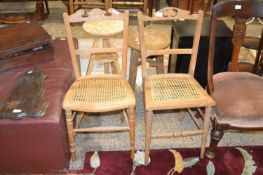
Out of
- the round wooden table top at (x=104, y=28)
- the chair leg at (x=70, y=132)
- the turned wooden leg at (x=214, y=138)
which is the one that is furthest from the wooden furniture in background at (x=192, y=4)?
the chair leg at (x=70, y=132)

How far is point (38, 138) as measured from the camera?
1613 mm

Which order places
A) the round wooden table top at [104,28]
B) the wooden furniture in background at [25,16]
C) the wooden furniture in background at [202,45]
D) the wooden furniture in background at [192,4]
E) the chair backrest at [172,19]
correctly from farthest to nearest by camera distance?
the wooden furniture in background at [192,4], the wooden furniture in background at [25,16], the wooden furniture in background at [202,45], the round wooden table top at [104,28], the chair backrest at [172,19]

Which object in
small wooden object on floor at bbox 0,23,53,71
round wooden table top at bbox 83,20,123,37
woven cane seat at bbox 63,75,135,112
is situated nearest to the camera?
woven cane seat at bbox 63,75,135,112

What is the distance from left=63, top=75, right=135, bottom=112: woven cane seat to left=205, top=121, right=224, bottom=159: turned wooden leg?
21.1 inches

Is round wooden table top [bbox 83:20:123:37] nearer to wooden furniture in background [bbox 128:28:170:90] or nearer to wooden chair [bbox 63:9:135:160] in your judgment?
wooden furniture in background [bbox 128:28:170:90]

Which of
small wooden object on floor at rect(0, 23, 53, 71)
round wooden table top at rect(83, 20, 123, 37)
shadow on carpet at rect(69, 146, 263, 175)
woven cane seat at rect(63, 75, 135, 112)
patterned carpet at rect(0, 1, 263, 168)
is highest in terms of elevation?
round wooden table top at rect(83, 20, 123, 37)

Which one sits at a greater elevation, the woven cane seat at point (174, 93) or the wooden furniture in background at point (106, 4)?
the wooden furniture in background at point (106, 4)

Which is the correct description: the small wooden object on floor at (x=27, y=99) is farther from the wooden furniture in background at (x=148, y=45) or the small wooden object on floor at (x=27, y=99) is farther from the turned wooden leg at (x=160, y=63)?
the turned wooden leg at (x=160, y=63)

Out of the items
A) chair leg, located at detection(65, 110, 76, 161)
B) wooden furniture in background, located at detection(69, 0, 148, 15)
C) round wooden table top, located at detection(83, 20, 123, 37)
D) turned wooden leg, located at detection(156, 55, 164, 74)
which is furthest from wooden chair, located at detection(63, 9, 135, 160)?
wooden furniture in background, located at detection(69, 0, 148, 15)

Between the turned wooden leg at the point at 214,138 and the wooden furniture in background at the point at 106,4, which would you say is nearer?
the turned wooden leg at the point at 214,138

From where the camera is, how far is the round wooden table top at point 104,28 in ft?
6.93

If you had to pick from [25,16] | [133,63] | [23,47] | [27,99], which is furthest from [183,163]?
[25,16]

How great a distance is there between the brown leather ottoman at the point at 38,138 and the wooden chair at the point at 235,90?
933 mm

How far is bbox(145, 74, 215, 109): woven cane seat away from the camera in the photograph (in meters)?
1.69
